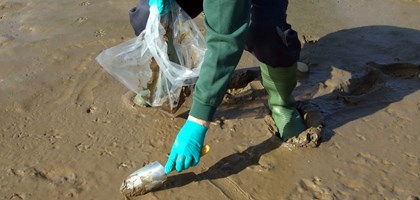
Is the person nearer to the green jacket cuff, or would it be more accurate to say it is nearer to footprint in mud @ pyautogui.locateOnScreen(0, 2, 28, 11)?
the green jacket cuff

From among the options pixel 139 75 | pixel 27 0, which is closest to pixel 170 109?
pixel 139 75

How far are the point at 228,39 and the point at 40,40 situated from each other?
6.86 feet

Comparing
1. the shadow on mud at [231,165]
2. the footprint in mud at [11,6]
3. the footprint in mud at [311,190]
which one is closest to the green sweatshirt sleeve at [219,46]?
the shadow on mud at [231,165]

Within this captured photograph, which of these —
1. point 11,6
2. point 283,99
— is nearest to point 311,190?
point 283,99

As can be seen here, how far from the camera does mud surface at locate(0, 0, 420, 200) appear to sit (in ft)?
7.14

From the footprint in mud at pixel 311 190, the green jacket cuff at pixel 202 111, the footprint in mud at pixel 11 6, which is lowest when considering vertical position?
the footprint in mud at pixel 11 6

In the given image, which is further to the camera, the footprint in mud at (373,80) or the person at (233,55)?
the footprint in mud at (373,80)

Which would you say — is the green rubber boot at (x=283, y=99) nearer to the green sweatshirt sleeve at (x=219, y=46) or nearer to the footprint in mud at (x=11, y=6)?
the green sweatshirt sleeve at (x=219, y=46)

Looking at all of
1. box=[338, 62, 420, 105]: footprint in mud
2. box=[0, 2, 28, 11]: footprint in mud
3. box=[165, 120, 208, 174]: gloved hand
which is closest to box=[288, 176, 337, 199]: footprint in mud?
box=[165, 120, 208, 174]: gloved hand

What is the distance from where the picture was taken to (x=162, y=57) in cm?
234

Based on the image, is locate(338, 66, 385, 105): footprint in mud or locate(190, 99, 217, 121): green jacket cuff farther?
locate(338, 66, 385, 105): footprint in mud

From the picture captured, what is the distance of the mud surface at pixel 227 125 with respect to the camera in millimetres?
2176

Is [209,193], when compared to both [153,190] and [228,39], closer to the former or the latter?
[153,190]

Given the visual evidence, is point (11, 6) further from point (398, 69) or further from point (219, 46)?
point (398, 69)
